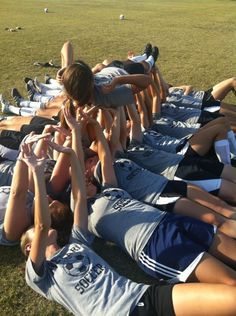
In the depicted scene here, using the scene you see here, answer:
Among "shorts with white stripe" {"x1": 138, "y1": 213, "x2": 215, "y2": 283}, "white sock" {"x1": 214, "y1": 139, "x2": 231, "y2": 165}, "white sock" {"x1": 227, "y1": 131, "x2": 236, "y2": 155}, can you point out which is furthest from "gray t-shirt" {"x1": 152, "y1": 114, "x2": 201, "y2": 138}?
"shorts with white stripe" {"x1": 138, "y1": 213, "x2": 215, "y2": 283}

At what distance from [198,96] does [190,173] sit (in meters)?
3.14

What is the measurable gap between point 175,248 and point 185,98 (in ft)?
13.7

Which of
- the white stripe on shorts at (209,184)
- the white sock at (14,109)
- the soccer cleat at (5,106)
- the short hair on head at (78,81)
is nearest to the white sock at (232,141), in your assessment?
the white stripe on shorts at (209,184)

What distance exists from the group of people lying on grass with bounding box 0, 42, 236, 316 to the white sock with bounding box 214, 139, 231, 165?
0.6 inches

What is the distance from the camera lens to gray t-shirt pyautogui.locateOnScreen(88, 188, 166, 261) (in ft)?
12.2

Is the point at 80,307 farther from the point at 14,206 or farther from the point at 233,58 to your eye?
the point at 233,58

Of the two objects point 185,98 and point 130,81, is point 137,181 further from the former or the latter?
point 185,98

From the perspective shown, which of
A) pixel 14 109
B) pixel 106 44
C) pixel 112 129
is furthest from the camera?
pixel 106 44

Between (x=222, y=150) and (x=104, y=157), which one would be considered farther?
(x=222, y=150)

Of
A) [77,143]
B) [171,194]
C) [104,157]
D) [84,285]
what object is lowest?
[84,285]

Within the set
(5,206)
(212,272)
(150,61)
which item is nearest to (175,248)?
(212,272)

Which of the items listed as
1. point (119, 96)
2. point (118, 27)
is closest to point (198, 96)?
point (119, 96)

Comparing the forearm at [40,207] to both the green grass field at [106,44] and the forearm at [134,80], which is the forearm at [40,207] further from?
the forearm at [134,80]

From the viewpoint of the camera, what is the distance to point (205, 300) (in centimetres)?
295
